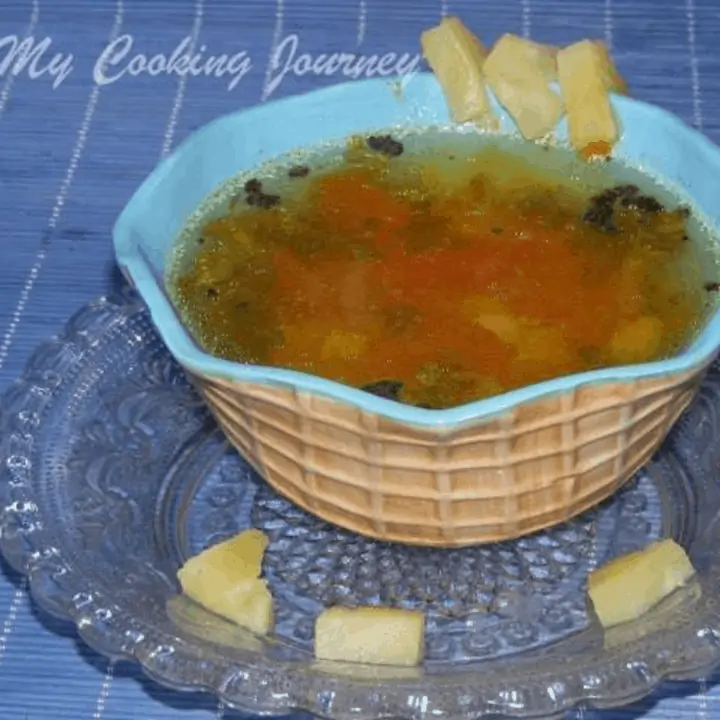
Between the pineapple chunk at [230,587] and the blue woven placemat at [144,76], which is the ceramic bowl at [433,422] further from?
the blue woven placemat at [144,76]

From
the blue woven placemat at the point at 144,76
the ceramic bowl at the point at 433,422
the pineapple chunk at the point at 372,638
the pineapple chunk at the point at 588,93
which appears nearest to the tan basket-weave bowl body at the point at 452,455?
the ceramic bowl at the point at 433,422

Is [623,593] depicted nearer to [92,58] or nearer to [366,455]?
[366,455]

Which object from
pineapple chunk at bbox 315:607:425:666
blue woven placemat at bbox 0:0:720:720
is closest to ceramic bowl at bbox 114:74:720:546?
pineapple chunk at bbox 315:607:425:666

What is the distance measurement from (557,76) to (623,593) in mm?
561

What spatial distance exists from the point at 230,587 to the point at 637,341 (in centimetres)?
43

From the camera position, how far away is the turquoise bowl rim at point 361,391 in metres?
1.32

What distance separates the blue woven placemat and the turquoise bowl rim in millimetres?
338

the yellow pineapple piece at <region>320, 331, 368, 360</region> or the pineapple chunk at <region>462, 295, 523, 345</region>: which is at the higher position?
the pineapple chunk at <region>462, 295, 523, 345</region>

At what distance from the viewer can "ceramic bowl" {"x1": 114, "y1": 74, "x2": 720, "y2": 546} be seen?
4.41 ft

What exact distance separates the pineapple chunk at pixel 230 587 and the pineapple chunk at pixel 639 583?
0.96 ft

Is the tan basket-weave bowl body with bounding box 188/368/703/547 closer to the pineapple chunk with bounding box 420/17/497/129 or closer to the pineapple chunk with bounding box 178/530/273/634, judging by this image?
the pineapple chunk with bounding box 178/530/273/634

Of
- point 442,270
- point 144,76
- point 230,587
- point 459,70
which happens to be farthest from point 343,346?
point 144,76

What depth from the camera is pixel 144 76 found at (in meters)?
2.24

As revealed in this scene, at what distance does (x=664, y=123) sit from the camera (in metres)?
1.67
